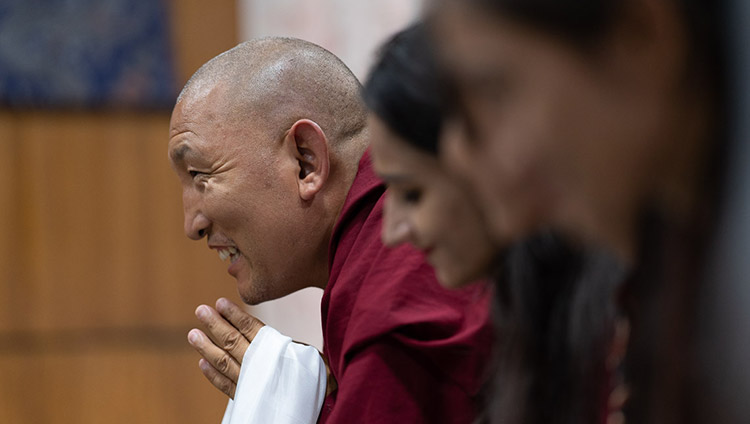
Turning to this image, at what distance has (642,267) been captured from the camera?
0.71 meters

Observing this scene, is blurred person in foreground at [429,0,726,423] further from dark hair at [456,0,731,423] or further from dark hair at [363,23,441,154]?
dark hair at [363,23,441,154]

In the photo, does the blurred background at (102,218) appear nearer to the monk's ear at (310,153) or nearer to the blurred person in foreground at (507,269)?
the monk's ear at (310,153)

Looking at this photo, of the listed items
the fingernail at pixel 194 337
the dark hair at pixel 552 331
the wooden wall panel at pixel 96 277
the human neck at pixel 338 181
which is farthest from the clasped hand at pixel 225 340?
the wooden wall panel at pixel 96 277

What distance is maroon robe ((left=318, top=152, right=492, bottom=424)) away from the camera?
4.42 feet

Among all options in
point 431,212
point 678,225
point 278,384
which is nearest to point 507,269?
point 431,212

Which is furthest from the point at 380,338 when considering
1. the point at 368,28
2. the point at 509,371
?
the point at 368,28

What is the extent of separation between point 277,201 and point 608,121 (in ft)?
3.59

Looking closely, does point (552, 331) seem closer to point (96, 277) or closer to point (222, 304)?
point (222, 304)

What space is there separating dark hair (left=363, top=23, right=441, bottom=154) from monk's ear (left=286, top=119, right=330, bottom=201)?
562 mm

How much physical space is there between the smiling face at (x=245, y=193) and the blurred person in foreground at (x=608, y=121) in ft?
3.32

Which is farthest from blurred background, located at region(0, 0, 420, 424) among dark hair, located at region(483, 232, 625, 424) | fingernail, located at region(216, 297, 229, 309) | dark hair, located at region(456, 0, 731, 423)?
dark hair, located at region(456, 0, 731, 423)

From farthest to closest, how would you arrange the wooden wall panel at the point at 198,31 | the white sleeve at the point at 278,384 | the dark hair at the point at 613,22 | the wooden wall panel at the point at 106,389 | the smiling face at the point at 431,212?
1. the wooden wall panel at the point at 198,31
2. the wooden wall panel at the point at 106,389
3. the white sleeve at the point at 278,384
4. the smiling face at the point at 431,212
5. the dark hair at the point at 613,22

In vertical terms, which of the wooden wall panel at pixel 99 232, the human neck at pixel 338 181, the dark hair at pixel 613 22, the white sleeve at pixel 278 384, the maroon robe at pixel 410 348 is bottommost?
the wooden wall panel at pixel 99 232

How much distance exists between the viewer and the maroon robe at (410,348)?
1348 mm
